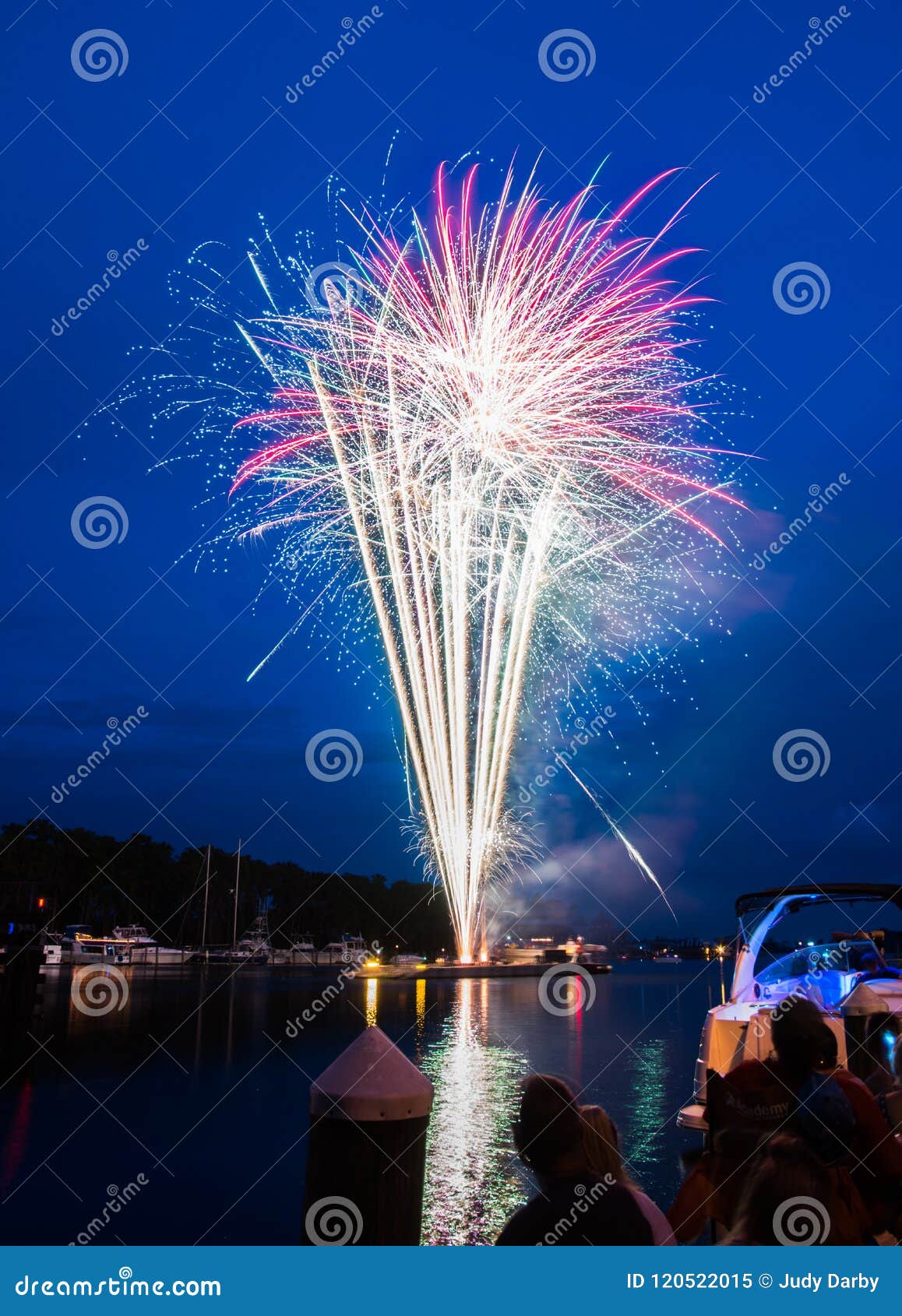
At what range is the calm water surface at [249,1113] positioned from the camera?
1179cm

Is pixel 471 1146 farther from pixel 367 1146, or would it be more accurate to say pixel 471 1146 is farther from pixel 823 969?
pixel 367 1146

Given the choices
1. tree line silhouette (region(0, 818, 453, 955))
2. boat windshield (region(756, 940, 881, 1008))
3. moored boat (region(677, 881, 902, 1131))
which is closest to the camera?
moored boat (region(677, 881, 902, 1131))

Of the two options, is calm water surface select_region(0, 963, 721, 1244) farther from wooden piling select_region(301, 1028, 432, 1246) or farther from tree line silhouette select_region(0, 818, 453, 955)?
tree line silhouette select_region(0, 818, 453, 955)

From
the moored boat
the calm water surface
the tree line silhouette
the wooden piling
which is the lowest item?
the tree line silhouette

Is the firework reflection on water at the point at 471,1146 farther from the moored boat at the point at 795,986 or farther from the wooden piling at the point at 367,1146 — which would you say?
the wooden piling at the point at 367,1146

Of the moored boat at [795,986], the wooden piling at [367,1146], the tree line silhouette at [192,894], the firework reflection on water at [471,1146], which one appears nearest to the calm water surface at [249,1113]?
the firework reflection on water at [471,1146]

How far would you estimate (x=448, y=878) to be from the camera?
47.8 meters

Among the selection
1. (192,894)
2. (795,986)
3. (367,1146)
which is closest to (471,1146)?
(795,986)

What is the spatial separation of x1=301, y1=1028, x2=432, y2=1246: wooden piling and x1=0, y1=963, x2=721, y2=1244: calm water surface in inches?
260

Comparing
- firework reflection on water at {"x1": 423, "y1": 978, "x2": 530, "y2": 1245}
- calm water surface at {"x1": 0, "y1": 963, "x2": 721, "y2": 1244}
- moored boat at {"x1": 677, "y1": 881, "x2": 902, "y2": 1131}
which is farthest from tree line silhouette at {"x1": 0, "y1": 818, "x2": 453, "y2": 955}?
moored boat at {"x1": 677, "y1": 881, "x2": 902, "y2": 1131}

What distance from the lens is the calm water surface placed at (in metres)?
11.8
